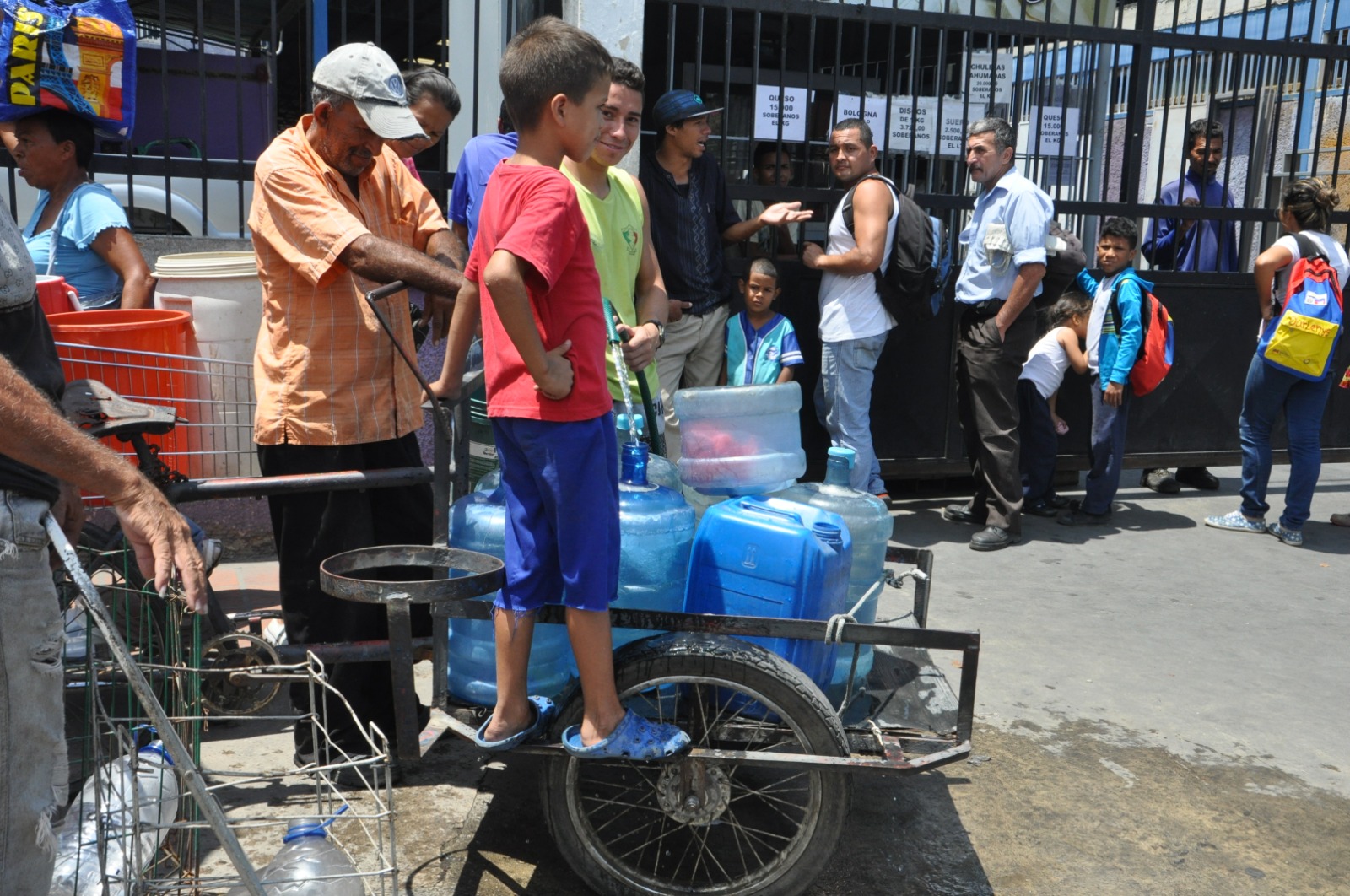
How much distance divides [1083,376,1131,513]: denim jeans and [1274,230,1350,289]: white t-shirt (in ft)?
3.71

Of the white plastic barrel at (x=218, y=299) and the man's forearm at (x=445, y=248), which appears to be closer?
the man's forearm at (x=445, y=248)

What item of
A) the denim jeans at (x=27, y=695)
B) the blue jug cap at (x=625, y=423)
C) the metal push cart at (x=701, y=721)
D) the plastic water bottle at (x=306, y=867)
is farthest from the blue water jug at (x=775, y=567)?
the denim jeans at (x=27, y=695)

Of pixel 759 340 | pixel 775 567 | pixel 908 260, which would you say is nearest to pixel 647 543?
pixel 775 567

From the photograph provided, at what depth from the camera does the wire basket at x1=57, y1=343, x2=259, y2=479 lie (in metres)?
3.40

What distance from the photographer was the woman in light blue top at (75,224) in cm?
421

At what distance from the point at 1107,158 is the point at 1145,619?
10.2ft

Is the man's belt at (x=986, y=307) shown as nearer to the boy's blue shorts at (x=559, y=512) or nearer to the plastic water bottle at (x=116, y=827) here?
the boy's blue shorts at (x=559, y=512)

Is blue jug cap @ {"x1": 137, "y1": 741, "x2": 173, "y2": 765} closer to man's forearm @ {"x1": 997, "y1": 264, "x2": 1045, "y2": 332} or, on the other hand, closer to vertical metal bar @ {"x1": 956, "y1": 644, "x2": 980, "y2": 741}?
vertical metal bar @ {"x1": 956, "y1": 644, "x2": 980, "y2": 741}

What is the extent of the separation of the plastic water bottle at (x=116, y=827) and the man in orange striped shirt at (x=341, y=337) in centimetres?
72

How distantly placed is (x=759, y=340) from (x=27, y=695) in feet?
15.0

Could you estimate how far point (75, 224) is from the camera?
13.8ft

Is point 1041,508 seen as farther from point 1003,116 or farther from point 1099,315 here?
point 1003,116

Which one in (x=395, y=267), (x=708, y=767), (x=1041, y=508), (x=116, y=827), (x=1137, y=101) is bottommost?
(x=1041, y=508)

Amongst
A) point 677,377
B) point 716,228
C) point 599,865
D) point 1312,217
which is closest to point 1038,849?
point 599,865
